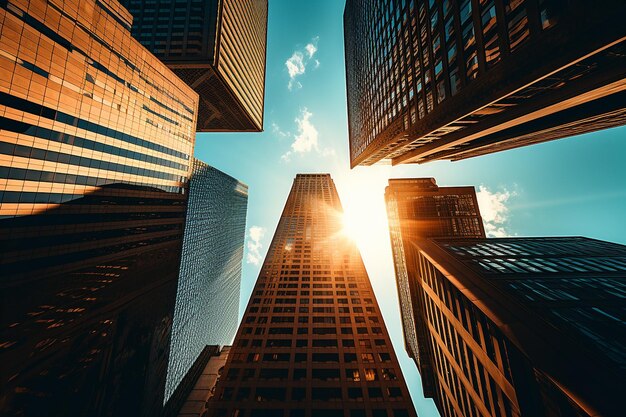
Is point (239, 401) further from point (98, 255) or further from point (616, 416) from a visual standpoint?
point (616, 416)

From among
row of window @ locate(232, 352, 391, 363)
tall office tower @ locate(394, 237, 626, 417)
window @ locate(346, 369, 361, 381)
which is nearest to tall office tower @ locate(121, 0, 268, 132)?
row of window @ locate(232, 352, 391, 363)

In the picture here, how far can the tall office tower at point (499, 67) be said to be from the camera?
41.9ft

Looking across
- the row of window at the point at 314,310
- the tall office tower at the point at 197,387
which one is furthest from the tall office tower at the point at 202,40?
the tall office tower at the point at 197,387

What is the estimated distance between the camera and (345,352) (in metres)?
36.0

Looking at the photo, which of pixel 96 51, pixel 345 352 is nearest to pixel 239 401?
pixel 345 352

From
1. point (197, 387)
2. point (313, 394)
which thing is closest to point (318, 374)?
point (313, 394)

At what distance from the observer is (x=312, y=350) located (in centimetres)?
3634

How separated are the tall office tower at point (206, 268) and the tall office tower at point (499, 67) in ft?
268

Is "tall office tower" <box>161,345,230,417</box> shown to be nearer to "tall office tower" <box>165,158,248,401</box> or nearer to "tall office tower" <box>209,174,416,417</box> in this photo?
"tall office tower" <box>165,158,248,401</box>

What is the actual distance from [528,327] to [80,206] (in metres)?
55.6

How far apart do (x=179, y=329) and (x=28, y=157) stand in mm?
88357

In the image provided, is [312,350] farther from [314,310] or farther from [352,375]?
[314,310]

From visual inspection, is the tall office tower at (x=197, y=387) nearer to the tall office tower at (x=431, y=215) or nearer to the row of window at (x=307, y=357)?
the row of window at (x=307, y=357)

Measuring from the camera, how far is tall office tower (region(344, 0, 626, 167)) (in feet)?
41.9
